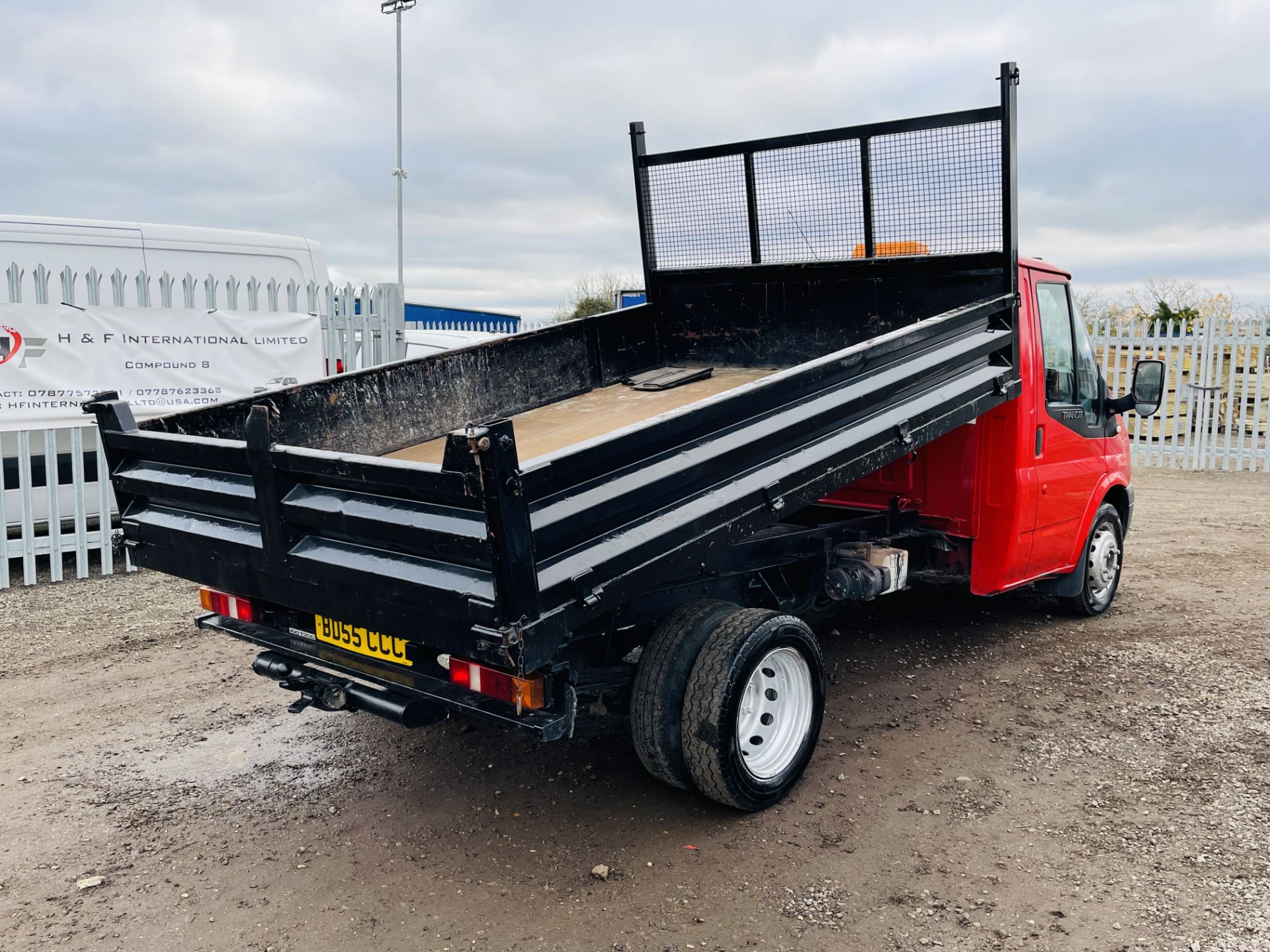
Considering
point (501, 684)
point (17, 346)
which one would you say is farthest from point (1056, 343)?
point (17, 346)

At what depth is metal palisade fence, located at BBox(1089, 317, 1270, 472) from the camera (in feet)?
46.5

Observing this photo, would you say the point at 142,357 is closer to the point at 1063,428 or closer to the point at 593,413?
the point at 593,413

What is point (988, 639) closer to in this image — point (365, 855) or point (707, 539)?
point (707, 539)

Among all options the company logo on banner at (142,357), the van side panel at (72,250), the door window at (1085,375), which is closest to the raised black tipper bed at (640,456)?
the door window at (1085,375)

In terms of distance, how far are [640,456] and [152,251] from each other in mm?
7360

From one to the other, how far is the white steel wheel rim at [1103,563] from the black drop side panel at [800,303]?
1996 mm

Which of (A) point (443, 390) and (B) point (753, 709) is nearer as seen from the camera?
(B) point (753, 709)

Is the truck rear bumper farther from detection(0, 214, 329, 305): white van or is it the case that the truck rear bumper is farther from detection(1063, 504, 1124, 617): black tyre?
detection(0, 214, 329, 305): white van

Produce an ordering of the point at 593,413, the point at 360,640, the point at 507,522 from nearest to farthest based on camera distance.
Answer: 1. the point at 507,522
2. the point at 360,640
3. the point at 593,413

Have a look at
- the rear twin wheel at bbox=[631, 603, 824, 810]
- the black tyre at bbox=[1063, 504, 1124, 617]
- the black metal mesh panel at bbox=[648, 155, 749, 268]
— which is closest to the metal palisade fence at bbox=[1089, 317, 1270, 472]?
the black tyre at bbox=[1063, 504, 1124, 617]

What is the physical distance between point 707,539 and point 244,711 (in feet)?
9.52

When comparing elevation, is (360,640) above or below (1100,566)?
above

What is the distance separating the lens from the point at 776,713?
398cm

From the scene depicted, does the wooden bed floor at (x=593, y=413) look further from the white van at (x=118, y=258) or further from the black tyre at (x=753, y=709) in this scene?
the white van at (x=118, y=258)
